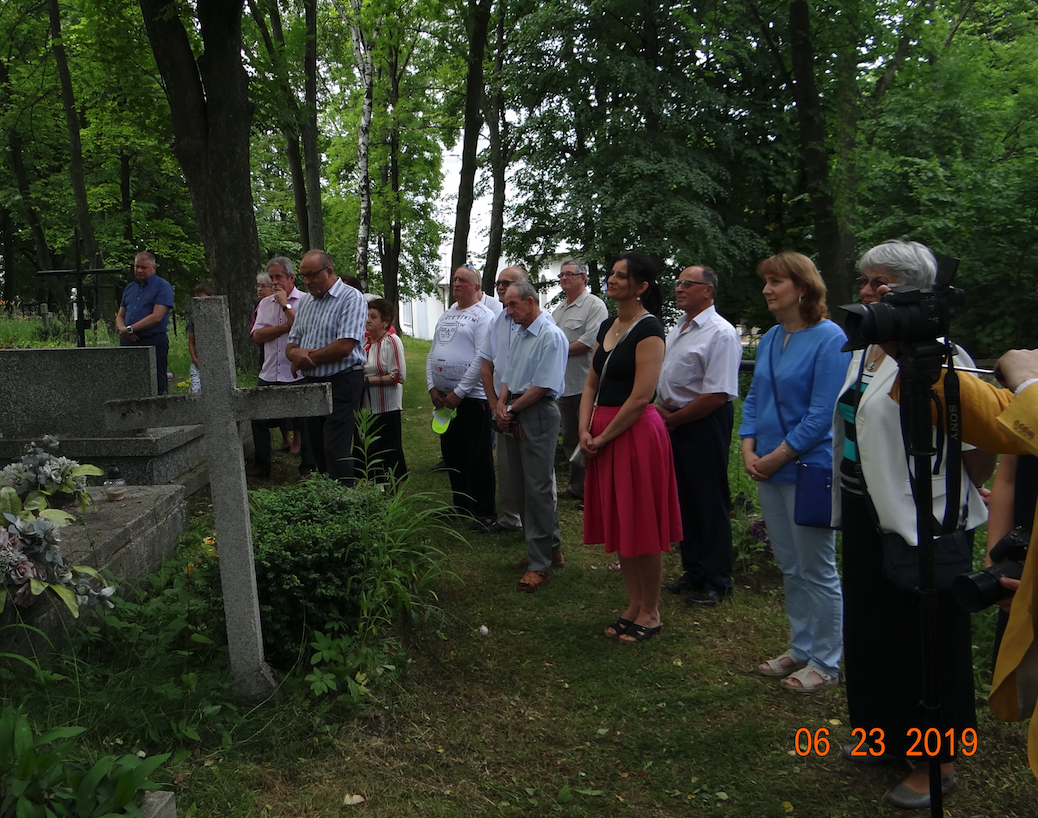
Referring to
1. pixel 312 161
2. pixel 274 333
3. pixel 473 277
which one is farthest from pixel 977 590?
pixel 312 161

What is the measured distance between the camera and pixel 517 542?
651cm

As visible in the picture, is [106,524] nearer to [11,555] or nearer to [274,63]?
[11,555]

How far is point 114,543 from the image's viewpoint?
4.32 meters

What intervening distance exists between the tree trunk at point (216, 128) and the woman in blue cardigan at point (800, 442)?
7762 mm

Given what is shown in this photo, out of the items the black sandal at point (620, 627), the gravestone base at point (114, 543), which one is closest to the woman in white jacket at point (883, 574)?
the black sandal at point (620, 627)

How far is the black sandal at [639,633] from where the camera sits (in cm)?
465

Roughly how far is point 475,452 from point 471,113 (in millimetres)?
7964

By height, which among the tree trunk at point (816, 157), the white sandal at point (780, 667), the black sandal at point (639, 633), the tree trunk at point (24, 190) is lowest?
the white sandal at point (780, 667)

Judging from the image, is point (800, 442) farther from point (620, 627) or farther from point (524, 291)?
point (524, 291)

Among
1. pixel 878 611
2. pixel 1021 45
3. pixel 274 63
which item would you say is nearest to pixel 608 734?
pixel 878 611

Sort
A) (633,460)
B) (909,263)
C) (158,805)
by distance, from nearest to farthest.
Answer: (158,805) → (909,263) → (633,460)

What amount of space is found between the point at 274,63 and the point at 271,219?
23161 mm

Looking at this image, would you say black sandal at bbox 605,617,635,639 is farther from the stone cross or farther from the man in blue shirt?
the man in blue shirt
